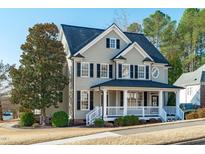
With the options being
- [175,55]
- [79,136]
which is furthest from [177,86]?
[79,136]

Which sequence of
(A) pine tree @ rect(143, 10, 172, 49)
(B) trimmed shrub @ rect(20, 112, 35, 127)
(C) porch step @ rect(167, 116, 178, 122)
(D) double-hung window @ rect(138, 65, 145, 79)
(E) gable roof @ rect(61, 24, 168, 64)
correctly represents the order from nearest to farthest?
1. (B) trimmed shrub @ rect(20, 112, 35, 127)
2. (A) pine tree @ rect(143, 10, 172, 49)
3. (E) gable roof @ rect(61, 24, 168, 64)
4. (C) porch step @ rect(167, 116, 178, 122)
5. (D) double-hung window @ rect(138, 65, 145, 79)

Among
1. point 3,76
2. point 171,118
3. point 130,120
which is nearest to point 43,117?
point 3,76

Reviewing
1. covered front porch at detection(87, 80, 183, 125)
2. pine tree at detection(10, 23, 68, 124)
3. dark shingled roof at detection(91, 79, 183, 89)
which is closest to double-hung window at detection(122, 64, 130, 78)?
dark shingled roof at detection(91, 79, 183, 89)

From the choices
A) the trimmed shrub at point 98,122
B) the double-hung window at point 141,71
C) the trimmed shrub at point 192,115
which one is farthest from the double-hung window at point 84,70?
the trimmed shrub at point 192,115

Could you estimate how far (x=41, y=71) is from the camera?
1931 centimetres

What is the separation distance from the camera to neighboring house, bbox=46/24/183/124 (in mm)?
21391

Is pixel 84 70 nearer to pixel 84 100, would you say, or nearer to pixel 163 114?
pixel 84 100

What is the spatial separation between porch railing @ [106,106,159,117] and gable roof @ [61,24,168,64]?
106 inches

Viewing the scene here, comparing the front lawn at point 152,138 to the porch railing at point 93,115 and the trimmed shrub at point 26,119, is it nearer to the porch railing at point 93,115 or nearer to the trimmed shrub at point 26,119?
the trimmed shrub at point 26,119

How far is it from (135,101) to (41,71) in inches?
247

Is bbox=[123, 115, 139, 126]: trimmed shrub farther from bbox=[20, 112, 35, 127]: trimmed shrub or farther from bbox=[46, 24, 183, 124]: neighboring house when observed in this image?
bbox=[20, 112, 35, 127]: trimmed shrub

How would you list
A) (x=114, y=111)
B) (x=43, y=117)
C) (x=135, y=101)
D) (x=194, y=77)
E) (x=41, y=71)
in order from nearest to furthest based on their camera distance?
(x=43, y=117) < (x=194, y=77) < (x=41, y=71) < (x=114, y=111) < (x=135, y=101)

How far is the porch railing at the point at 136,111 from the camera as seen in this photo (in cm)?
2170
